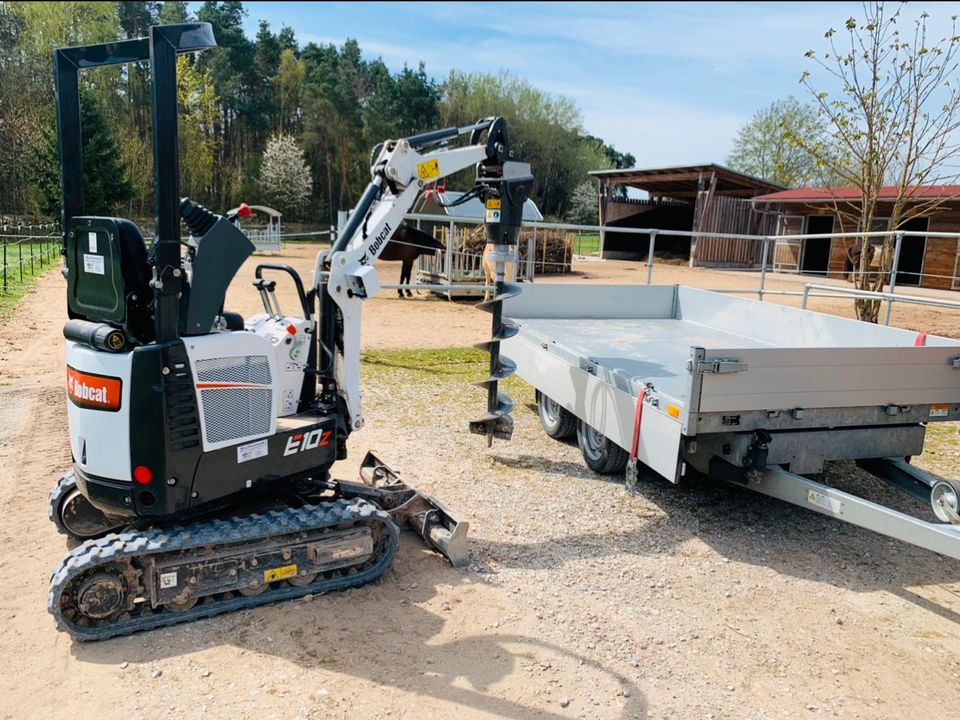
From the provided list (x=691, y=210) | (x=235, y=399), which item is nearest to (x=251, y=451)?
(x=235, y=399)

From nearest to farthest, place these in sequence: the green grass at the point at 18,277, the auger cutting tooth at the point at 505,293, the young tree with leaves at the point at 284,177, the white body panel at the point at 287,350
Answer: the white body panel at the point at 287,350 → the auger cutting tooth at the point at 505,293 → the green grass at the point at 18,277 → the young tree with leaves at the point at 284,177

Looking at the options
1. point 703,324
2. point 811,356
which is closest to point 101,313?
point 811,356

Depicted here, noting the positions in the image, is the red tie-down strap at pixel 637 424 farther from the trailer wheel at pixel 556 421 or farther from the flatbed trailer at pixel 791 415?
the trailer wheel at pixel 556 421

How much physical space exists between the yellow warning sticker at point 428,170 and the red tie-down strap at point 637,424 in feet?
6.33

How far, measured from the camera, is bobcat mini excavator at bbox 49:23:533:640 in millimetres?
3350

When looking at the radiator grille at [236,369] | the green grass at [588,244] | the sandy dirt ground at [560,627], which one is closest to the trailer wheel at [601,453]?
the sandy dirt ground at [560,627]

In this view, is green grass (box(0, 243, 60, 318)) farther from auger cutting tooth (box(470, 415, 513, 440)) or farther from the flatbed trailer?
the flatbed trailer

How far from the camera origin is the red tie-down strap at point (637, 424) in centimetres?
470

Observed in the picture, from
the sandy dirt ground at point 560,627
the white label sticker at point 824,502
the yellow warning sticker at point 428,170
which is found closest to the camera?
the sandy dirt ground at point 560,627

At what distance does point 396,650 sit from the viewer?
136 inches

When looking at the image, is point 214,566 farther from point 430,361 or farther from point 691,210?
point 691,210

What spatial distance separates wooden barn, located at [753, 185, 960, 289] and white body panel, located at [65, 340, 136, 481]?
20.2 m

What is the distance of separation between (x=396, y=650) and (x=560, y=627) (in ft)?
2.65

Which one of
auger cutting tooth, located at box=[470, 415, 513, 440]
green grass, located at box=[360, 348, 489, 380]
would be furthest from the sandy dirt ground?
green grass, located at box=[360, 348, 489, 380]
